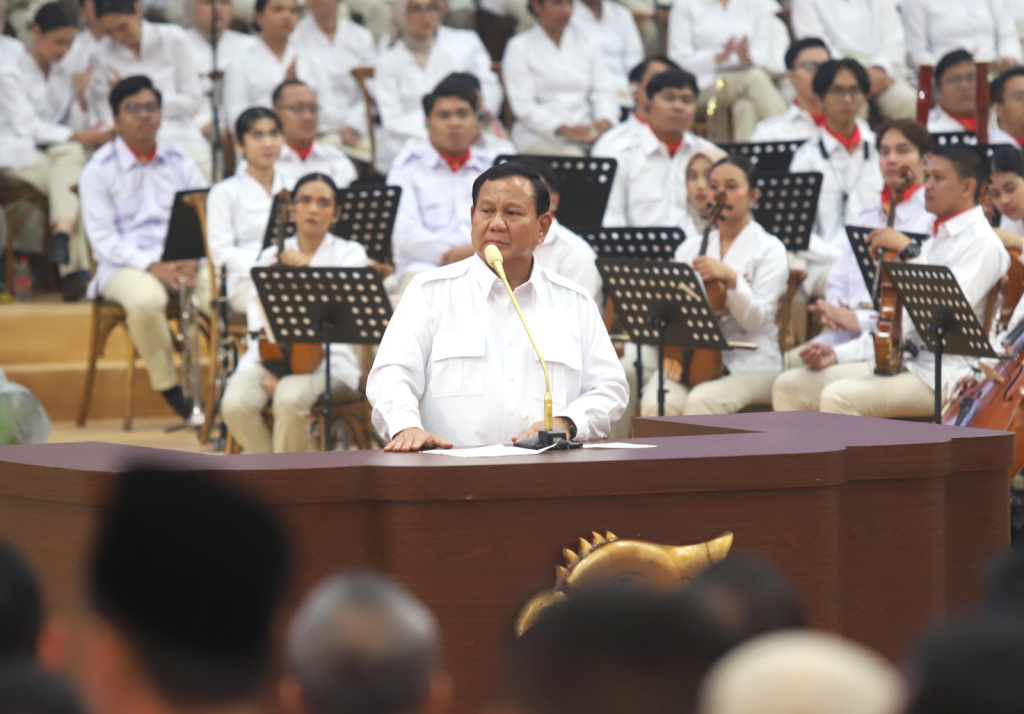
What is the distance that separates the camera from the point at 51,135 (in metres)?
8.85

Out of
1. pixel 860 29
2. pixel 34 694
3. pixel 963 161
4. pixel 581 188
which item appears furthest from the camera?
pixel 860 29

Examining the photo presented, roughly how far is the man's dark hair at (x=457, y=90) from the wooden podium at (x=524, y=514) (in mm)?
4542

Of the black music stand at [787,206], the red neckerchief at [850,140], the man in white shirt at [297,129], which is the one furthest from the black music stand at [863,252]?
the man in white shirt at [297,129]

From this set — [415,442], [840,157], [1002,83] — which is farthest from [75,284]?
[415,442]

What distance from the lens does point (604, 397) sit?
4086mm

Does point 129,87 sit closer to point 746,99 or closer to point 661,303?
point 661,303

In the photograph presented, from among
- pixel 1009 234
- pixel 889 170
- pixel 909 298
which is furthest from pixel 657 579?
pixel 889 170

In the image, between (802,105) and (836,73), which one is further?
(802,105)

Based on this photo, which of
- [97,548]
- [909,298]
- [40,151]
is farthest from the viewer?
[40,151]

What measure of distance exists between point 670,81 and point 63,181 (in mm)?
3755

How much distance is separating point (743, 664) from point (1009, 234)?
5.41 metres

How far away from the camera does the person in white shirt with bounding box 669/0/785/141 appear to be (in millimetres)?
9742

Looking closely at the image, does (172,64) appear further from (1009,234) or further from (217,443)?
(1009,234)

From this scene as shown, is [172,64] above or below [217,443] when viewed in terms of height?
above
